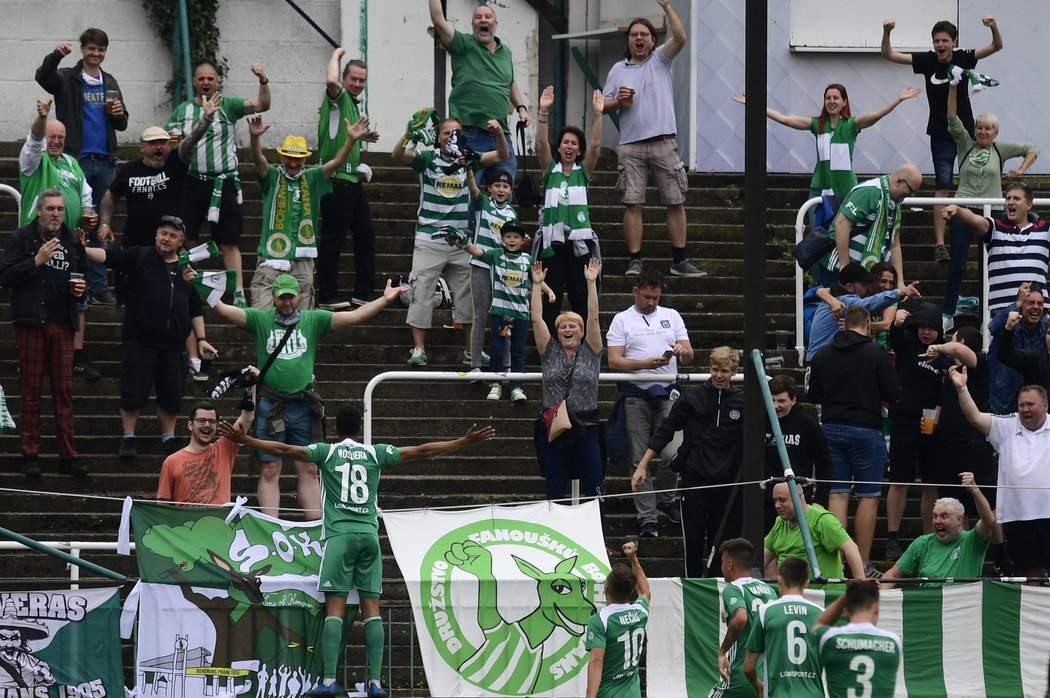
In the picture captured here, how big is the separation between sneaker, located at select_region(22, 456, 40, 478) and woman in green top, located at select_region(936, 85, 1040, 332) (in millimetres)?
7493

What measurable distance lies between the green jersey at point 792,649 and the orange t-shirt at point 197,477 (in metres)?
3.94

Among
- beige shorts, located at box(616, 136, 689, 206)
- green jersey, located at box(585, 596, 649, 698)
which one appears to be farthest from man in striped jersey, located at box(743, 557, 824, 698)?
beige shorts, located at box(616, 136, 689, 206)

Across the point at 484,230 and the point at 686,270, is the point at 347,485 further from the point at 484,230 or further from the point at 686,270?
the point at 686,270

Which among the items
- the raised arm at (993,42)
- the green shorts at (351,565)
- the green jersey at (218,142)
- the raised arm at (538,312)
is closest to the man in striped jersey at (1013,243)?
the raised arm at (993,42)

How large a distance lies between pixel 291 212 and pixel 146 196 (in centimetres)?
123

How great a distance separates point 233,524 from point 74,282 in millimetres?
3304

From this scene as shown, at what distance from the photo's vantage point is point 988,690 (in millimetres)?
11000

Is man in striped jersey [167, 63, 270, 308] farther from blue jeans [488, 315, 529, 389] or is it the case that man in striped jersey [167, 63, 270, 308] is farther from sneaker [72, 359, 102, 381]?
blue jeans [488, 315, 529, 389]

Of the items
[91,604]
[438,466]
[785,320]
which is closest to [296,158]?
[438,466]

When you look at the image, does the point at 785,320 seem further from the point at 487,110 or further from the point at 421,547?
the point at 421,547

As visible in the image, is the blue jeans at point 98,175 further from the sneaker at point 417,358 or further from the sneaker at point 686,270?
the sneaker at point 686,270

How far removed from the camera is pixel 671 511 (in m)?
13.0

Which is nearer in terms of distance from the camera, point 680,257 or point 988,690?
point 988,690

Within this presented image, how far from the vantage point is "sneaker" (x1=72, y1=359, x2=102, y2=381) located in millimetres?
14781
